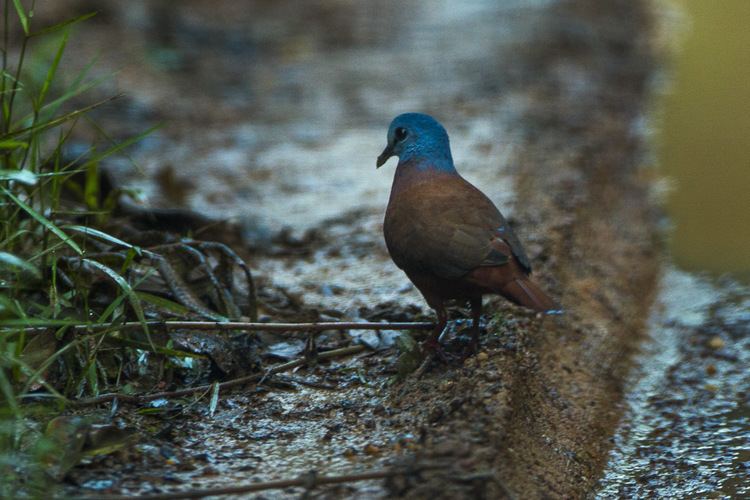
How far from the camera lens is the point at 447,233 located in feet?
10.3

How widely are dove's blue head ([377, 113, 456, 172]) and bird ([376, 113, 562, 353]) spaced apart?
55mm

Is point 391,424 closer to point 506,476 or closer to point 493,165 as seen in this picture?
point 506,476

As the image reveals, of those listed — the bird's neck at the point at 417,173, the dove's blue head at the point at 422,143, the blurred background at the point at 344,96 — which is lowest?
the bird's neck at the point at 417,173

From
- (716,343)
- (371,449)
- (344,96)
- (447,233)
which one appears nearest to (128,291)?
(371,449)

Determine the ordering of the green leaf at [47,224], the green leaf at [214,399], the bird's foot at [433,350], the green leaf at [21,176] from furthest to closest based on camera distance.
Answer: the bird's foot at [433,350] < the green leaf at [214,399] < the green leaf at [47,224] < the green leaf at [21,176]

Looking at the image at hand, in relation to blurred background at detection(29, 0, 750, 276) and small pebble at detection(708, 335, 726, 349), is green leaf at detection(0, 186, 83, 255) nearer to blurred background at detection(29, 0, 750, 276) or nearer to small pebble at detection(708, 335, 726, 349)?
blurred background at detection(29, 0, 750, 276)

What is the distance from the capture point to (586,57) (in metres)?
8.31

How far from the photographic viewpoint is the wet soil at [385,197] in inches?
111

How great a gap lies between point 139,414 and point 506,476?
1.05 meters

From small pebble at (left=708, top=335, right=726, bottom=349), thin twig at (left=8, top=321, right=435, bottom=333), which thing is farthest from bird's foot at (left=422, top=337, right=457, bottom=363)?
small pebble at (left=708, top=335, right=726, bottom=349)

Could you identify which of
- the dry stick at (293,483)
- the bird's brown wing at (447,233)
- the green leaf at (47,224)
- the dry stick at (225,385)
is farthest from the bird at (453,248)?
the green leaf at (47,224)

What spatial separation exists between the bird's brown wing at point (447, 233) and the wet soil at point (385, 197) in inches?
12.2

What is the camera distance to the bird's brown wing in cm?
309

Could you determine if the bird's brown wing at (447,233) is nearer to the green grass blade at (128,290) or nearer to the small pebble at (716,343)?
the green grass blade at (128,290)
